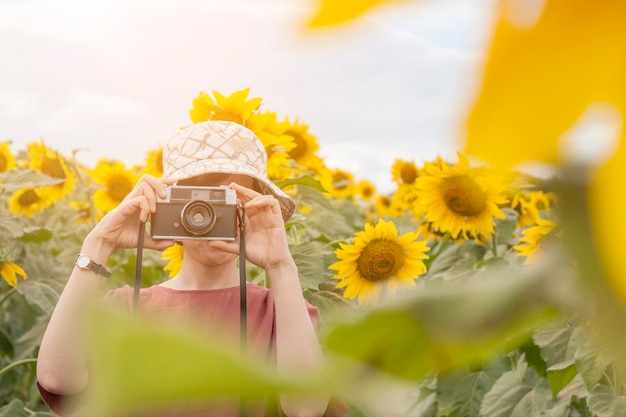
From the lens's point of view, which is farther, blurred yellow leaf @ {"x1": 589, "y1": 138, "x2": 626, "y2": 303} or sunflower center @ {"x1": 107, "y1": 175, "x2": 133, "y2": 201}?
sunflower center @ {"x1": 107, "y1": 175, "x2": 133, "y2": 201}

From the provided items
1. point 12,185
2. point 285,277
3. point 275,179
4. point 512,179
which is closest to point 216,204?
point 285,277

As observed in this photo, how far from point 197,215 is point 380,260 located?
45cm

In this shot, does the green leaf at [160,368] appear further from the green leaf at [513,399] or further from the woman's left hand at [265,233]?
the green leaf at [513,399]

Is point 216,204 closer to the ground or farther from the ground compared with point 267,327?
farther from the ground

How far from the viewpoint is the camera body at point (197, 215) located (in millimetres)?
1086

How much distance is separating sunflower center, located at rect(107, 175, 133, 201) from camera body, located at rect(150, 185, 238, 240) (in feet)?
3.57

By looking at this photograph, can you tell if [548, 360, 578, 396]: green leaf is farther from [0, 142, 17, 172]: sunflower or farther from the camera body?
[0, 142, 17, 172]: sunflower

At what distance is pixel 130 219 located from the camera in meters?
1.17

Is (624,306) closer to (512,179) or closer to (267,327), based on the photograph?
(512,179)

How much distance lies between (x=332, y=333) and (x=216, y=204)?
3.31 ft

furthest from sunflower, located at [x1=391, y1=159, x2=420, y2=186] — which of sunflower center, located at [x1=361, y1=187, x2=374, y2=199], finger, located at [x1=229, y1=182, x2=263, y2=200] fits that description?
sunflower center, located at [x1=361, y1=187, x2=374, y2=199]

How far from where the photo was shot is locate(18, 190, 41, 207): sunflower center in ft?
7.83

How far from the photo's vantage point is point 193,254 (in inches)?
49.9

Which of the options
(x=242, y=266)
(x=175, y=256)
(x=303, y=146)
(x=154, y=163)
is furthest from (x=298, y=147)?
(x=242, y=266)
